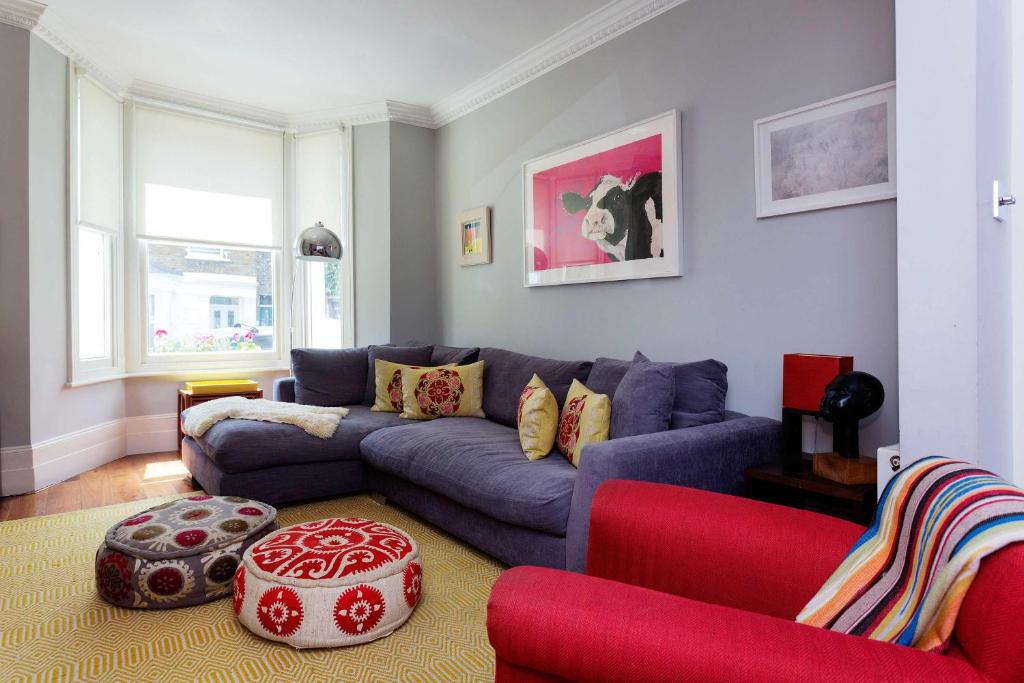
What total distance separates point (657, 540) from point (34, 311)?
4.05m

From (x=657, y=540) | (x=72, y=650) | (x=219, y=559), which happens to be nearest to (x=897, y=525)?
(x=657, y=540)

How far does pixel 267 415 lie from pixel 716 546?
2834mm

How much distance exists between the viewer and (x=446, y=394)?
3.78 metres

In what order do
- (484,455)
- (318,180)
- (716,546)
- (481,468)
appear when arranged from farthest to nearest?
(318,180), (484,455), (481,468), (716,546)

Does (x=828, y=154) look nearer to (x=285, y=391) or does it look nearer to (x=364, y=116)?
(x=285, y=391)

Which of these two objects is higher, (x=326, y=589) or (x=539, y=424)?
(x=539, y=424)

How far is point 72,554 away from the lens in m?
2.75

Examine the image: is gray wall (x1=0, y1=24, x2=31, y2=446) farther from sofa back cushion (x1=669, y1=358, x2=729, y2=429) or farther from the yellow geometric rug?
sofa back cushion (x1=669, y1=358, x2=729, y2=429)

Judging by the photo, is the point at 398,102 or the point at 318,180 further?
the point at 318,180

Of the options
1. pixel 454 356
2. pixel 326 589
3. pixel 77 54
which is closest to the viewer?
pixel 326 589

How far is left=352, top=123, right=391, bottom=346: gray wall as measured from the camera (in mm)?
5074

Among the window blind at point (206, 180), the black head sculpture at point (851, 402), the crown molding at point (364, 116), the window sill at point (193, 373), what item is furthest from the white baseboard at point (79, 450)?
the black head sculpture at point (851, 402)

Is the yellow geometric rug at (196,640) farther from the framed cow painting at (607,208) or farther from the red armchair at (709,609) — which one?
the framed cow painting at (607,208)

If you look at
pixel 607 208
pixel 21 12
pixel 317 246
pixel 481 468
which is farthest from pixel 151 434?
pixel 607 208
